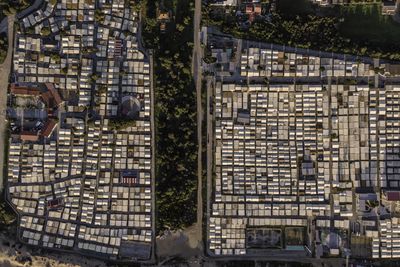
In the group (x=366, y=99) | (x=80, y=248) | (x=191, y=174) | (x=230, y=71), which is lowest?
(x=80, y=248)

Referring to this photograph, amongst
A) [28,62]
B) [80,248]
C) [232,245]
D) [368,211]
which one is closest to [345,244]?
[368,211]

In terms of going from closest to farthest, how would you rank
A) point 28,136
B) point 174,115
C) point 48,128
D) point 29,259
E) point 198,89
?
point 29,259 < point 28,136 < point 48,128 < point 174,115 < point 198,89

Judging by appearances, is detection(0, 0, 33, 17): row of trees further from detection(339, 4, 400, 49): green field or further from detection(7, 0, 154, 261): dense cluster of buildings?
detection(339, 4, 400, 49): green field

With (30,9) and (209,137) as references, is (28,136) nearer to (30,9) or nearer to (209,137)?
(30,9)

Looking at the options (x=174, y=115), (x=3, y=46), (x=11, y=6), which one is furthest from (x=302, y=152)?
(x=11, y=6)

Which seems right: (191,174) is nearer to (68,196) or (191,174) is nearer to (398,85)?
(68,196)

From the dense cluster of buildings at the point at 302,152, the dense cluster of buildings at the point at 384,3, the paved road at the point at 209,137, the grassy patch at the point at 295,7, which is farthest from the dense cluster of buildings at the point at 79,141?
the dense cluster of buildings at the point at 384,3

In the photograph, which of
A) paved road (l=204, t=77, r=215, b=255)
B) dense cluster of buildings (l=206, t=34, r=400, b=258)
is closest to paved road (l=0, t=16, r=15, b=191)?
paved road (l=204, t=77, r=215, b=255)
